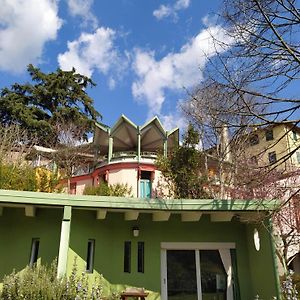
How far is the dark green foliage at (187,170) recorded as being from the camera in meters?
16.2

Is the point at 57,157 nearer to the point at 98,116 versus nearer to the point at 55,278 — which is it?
the point at 98,116

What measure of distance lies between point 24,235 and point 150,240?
9.71ft

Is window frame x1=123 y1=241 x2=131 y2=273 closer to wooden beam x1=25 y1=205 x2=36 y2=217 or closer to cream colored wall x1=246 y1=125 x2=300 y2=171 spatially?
wooden beam x1=25 y1=205 x2=36 y2=217

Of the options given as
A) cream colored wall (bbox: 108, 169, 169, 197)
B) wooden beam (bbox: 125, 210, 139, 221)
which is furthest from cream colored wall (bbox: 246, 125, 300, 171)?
cream colored wall (bbox: 108, 169, 169, 197)

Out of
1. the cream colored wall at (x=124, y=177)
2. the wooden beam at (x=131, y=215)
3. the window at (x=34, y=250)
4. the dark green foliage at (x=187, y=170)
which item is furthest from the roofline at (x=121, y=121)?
the window at (x=34, y=250)

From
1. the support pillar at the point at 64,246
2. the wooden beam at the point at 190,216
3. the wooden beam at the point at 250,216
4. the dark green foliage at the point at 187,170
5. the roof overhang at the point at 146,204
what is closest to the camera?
the support pillar at the point at 64,246

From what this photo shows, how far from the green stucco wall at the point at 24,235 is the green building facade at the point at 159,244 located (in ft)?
0.07

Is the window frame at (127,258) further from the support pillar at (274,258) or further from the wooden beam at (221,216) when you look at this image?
the support pillar at (274,258)

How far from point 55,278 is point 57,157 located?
61.6 feet

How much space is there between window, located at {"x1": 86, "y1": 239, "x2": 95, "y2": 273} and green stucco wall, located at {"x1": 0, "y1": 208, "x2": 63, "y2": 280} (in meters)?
0.76

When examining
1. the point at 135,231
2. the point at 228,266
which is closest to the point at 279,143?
the point at 228,266

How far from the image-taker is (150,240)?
8156 millimetres

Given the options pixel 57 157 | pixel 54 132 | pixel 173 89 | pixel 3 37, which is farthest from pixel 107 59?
pixel 54 132

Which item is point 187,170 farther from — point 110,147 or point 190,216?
point 190,216
